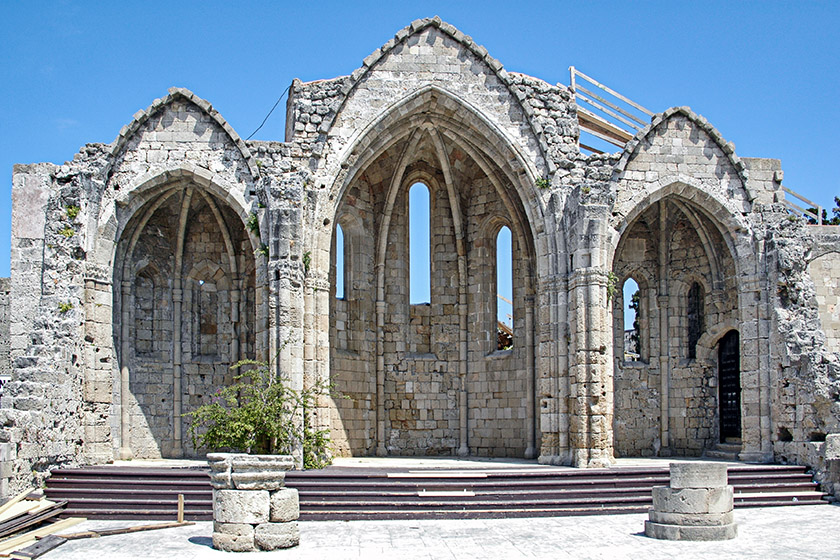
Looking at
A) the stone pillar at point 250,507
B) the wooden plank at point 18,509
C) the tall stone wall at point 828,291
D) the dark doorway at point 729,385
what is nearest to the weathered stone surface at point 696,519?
the stone pillar at point 250,507

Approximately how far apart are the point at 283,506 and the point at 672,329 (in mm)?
12434

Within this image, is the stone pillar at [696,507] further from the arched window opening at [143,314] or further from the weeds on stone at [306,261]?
the arched window opening at [143,314]

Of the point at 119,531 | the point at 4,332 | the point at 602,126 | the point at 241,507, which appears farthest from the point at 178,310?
the point at 602,126

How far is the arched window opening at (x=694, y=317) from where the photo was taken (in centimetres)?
2177

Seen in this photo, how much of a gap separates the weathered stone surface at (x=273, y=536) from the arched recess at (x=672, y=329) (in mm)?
11196

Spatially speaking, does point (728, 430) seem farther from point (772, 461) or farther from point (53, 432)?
point (53, 432)

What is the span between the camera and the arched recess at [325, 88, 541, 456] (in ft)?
69.1

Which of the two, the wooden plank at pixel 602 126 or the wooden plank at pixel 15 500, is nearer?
the wooden plank at pixel 15 500

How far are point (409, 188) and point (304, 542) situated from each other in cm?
1151

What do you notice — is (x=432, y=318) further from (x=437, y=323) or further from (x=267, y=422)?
(x=267, y=422)

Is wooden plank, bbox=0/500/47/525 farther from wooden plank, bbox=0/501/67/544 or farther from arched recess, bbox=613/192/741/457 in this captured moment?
arched recess, bbox=613/192/741/457

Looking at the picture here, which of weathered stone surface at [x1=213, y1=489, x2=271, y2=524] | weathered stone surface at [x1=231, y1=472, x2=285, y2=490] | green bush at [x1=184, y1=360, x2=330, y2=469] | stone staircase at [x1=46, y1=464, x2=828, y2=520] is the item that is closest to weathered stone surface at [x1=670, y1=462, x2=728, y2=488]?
stone staircase at [x1=46, y1=464, x2=828, y2=520]

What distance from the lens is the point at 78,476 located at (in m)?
16.5

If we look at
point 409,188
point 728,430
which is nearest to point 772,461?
point 728,430
